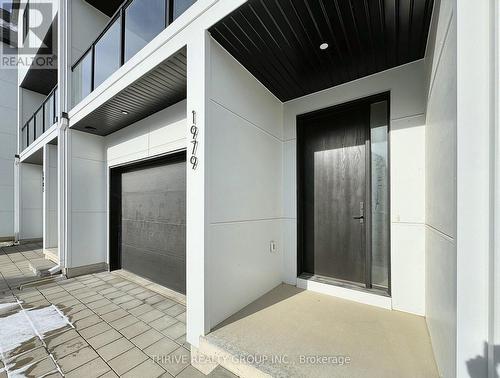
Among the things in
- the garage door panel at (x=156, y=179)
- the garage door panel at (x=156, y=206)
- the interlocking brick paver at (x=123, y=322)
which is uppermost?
the garage door panel at (x=156, y=179)

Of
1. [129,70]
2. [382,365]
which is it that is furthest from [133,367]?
[129,70]

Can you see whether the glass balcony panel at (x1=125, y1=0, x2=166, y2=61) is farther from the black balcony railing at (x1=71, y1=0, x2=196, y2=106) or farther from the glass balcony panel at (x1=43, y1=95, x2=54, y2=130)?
the glass balcony panel at (x1=43, y1=95, x2=54, y2=130)

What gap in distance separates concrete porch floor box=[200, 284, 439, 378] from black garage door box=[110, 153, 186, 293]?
5.36 ft

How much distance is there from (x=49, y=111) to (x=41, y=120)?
0.99 metres

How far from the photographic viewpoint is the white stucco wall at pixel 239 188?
6.40ft

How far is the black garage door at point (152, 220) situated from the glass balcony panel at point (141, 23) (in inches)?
59.5

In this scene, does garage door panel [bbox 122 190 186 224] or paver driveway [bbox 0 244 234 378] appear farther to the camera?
garage door panel [bbox 122 190 186 224]

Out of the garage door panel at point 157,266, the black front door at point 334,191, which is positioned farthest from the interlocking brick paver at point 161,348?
the black front door at point 334,191

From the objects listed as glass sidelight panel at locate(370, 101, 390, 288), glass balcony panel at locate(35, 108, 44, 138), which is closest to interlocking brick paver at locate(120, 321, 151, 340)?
glass sidelight panel at locate(370, 101, 390, 288)

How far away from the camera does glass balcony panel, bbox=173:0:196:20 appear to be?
2164mm

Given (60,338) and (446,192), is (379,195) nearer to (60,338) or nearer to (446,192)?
(446,192)

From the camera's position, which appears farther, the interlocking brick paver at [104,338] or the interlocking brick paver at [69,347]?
the interlocking brick paver at [104,338]

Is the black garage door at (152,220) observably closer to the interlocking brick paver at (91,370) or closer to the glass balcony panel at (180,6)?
the interlocking brick paver at (91,370)

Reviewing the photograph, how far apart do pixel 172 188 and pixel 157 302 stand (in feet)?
5.44
